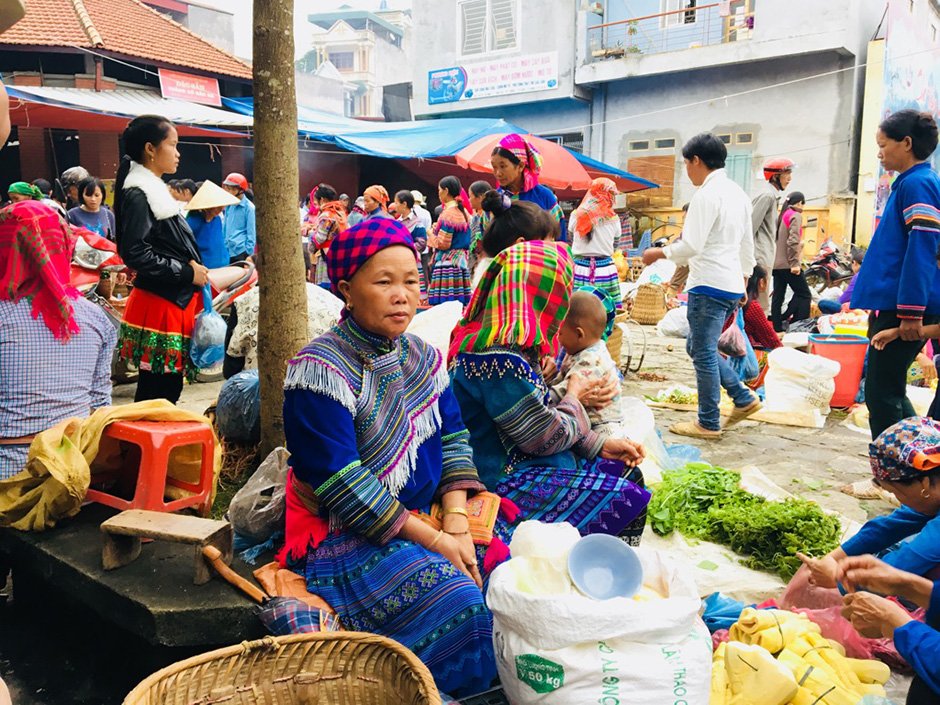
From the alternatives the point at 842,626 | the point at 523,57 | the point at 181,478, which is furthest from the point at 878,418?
the point at 523,57

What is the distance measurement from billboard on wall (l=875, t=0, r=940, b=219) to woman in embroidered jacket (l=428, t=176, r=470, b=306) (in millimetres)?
12483

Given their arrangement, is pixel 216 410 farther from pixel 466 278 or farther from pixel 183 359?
pixel 466 278

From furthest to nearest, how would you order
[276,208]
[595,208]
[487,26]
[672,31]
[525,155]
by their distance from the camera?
1. [487,26]
2. [672,31]
3. [595,208]
4. [525,155]
5. [276,208]

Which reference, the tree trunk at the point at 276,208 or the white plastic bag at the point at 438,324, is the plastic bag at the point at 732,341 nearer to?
the white plastic bag at the point at 438,324

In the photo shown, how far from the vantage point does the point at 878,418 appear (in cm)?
402

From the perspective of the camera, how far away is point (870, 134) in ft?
56.2

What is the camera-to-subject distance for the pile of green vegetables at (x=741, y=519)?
3334 mm

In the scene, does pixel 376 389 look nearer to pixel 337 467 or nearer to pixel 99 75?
pixel 337 467

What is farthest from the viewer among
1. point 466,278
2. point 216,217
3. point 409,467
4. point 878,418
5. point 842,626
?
point 466,278

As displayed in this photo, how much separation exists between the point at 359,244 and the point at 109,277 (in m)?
5.10

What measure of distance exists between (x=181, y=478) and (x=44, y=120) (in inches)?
450

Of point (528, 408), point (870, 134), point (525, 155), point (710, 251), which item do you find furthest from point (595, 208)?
point (870, 134)

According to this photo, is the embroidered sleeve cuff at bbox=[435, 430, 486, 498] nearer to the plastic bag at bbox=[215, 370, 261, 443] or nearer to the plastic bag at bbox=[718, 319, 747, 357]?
the plastic bag at bbox=[215, 370, 261, 443]

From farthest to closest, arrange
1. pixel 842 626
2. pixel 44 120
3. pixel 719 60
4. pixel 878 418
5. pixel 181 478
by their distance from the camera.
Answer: pixel 719 60 < pixel 44 120 < pixel 878 418 < pixel 181 478 < pixel 842 626
